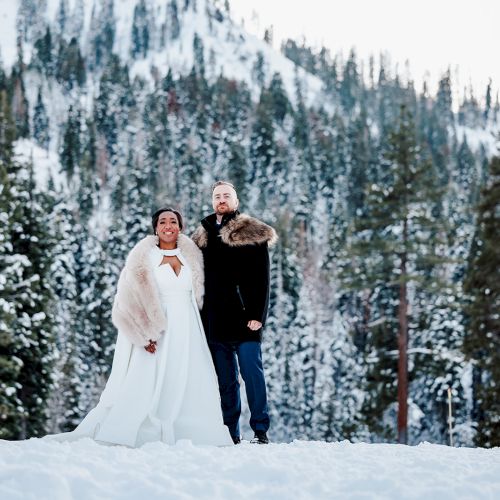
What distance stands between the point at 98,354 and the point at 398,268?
85.0ft

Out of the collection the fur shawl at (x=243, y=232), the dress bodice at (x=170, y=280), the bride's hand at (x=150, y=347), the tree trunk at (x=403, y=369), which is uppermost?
the fur shawl at (x=243, y=232)

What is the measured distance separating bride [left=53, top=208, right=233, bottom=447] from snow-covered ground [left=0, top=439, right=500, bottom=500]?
3.32ft

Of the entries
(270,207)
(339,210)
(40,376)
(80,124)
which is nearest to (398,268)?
(40,376)

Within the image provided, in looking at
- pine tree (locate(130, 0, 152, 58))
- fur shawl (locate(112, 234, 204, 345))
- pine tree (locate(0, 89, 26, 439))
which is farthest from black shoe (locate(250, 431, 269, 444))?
pine tree (locate(130, 0, 152, 58))

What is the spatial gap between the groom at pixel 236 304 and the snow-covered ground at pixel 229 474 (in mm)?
1517

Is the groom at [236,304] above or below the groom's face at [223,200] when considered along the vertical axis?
below

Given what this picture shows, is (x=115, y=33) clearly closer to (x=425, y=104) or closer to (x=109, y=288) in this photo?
(x=425, y=104)

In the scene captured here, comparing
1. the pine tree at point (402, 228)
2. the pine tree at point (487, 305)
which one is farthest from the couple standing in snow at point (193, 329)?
the pine tree at point (402, 228)

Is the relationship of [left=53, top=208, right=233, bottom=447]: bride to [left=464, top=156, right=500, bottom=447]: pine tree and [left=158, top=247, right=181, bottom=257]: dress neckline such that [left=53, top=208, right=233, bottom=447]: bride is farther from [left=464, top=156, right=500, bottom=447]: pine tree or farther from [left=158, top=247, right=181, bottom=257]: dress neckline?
[left=464, top=156, right=500, bottom=447]: pine tree

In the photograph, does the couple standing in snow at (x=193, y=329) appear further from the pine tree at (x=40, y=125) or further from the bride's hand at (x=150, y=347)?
the pine tree at (x=40, y=125)

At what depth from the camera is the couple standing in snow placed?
657cm

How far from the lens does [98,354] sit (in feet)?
139

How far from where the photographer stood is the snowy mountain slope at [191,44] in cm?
15888

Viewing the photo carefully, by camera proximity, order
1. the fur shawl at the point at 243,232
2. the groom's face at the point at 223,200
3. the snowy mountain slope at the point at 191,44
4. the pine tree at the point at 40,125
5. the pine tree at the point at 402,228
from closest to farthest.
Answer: the fur shawl at the point at 243,232, the groom's face at the point at 223,200, the pine tree at the point at 402,228, the pine tree at the point at 40,125, the snowy mountain slope at the point at 191,44
